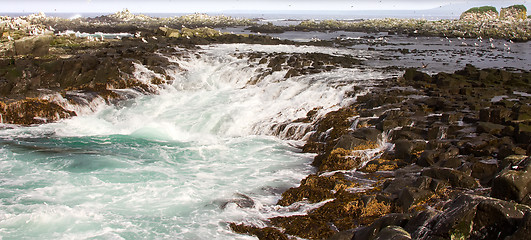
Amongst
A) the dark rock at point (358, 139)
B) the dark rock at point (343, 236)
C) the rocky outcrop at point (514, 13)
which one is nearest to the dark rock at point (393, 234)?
the dark rock at point (343, 236)

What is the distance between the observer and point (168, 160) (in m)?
13.1

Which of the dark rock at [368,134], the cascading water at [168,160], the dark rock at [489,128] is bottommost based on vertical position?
the cascading water at [168,160]

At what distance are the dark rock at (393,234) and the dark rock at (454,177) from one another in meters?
3.25

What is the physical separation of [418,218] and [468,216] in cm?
82

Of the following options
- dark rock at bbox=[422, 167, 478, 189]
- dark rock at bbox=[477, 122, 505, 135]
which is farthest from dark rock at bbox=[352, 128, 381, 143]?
dark rock at bbox=[422, 167, 478, 189]

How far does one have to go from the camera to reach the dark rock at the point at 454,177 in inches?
338

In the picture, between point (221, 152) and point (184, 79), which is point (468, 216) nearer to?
point (221, 152)

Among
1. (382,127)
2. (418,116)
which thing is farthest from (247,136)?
(418,116)

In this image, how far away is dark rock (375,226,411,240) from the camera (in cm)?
567

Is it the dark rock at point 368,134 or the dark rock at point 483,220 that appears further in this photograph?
the dark rock at point 368,134

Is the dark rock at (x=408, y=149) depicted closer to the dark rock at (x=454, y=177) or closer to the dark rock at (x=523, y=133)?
the dark rock at (x=454, y=177)

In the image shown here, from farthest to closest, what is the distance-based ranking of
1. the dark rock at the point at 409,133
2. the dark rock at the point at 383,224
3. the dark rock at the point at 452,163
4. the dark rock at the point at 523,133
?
the dark rock at the point at 409,133
the dark rock at the point at 523,133
the dark rock at the point at 452,163
the dark rock at the point at 383,224

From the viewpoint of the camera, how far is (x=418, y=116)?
1405 cm

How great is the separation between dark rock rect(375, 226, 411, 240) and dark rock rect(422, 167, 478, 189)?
10.7 ft
